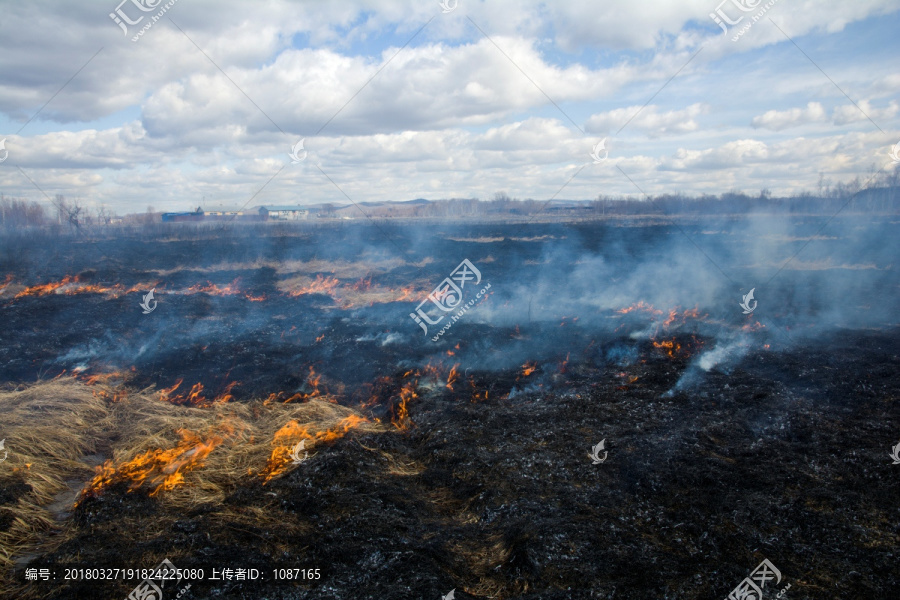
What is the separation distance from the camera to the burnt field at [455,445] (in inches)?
200

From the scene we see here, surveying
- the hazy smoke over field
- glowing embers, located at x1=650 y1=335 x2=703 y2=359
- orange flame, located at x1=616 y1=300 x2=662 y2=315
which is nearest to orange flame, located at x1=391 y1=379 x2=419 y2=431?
the hazy smoke over field

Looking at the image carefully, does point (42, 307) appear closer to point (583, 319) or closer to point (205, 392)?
point (205, 392)

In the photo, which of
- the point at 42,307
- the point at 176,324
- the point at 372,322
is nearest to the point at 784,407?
the point at 372,322

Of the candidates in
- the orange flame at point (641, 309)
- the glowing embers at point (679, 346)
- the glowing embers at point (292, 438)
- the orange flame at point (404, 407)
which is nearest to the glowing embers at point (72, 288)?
the orange flame at point (404, 407)

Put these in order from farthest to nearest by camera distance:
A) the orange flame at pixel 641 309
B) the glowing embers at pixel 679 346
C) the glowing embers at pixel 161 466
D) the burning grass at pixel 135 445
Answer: the orange flame at pixel 641 309, the glowing embers at pixel 679 346, the glowing embers at pixel 161 466, the burning grass at pixel 135 445

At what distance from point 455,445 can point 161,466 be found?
4657 millimetres

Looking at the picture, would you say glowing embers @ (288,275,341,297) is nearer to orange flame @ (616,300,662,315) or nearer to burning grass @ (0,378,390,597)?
burning grass @ (0,378,390,597)

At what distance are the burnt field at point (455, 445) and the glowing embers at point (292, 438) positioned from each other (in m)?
0.05

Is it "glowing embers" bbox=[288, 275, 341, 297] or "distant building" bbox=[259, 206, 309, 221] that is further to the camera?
"distant building" bbox=[259, 206, 309, 221]

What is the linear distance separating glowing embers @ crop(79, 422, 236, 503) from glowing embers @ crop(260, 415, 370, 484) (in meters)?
1.03

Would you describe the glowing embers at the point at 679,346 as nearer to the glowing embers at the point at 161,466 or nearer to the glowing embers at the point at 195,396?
the glowing embers at the point at 161,466

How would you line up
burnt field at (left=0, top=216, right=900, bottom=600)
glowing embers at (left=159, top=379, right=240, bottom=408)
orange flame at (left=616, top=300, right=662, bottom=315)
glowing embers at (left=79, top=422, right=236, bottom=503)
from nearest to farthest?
burnt field at (left=0, top=216, right=900, bottom=600) → glowing embers at (left=79, top=422, right=236, bottom=503) → glowing embers at (left=159, top=379, right=240, bottom=408) → orange flame at (left=616, top=300, right=662, bottom=315)

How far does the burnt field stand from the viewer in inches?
200

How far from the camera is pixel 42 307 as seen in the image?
17.7 m
